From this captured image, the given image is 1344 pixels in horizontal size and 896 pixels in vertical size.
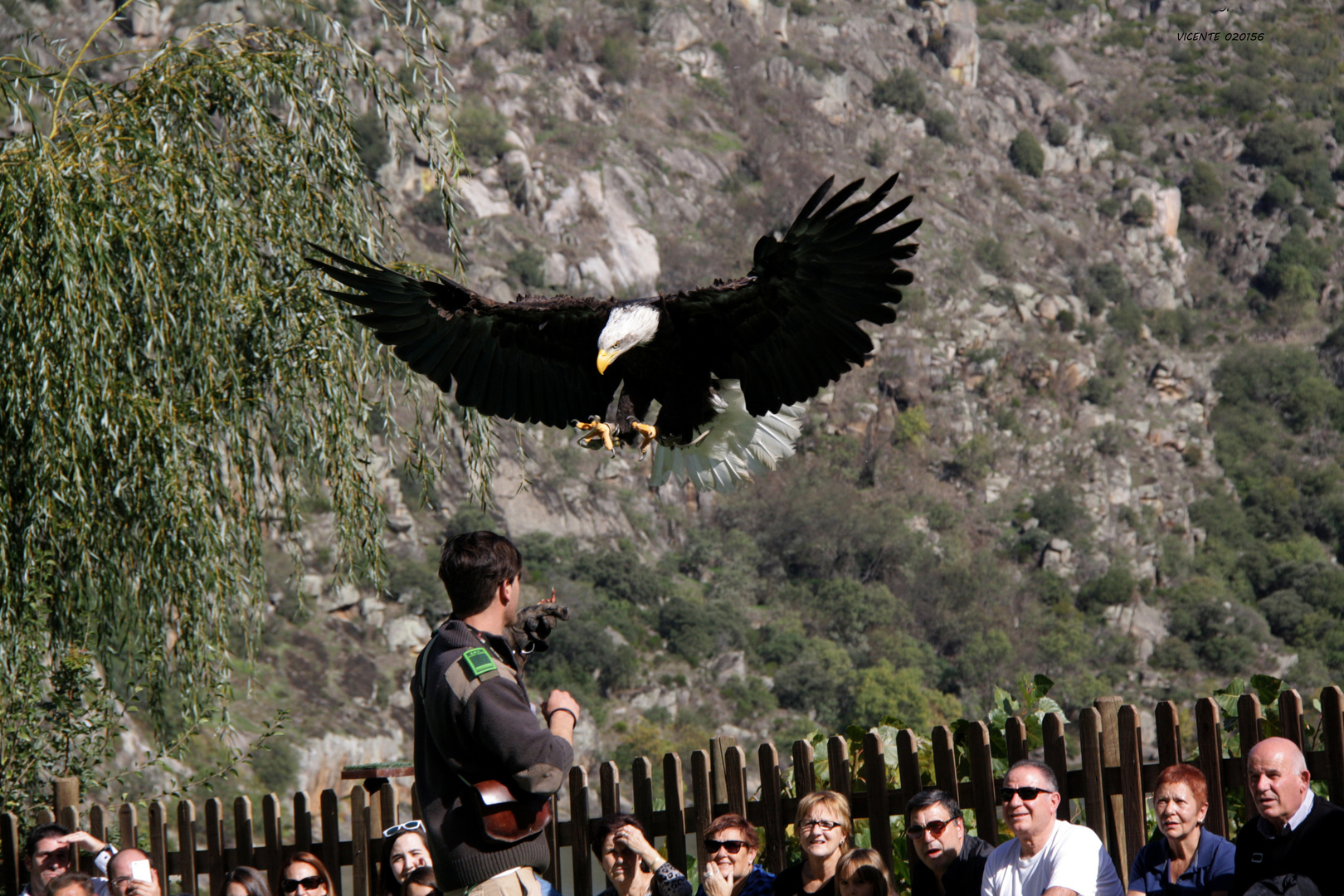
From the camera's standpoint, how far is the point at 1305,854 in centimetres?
295

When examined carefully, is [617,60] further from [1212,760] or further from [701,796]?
[1212,760]

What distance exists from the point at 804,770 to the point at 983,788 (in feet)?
2.05

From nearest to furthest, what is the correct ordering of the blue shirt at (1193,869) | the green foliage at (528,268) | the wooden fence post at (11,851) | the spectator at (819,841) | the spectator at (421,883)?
the blue shirt at (1193,869) → the spectator at (819,841) → the spectator at (421,883) → the wooden fence post at (11,851) → the green foliage at (528,268)

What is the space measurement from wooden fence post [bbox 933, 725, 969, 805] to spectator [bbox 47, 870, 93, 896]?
8.54ft

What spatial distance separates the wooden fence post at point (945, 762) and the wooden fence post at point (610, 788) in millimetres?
1066

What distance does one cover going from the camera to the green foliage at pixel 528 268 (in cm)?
5203

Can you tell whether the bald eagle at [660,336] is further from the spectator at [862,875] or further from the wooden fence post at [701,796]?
the spectator at [862,875]

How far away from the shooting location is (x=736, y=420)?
5301 millimetres

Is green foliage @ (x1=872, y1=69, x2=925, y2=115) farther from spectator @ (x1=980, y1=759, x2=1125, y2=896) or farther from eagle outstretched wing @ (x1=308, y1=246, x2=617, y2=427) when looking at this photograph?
spectator @ (x1=980, y1=759, x2=1125, y2=896)

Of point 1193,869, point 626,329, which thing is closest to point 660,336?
point 626,329

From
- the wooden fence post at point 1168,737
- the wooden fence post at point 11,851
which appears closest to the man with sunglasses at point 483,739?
the wooden fence post at point 1168,737

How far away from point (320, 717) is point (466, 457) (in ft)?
103

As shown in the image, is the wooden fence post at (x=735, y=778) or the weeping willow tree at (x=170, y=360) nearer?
the wooden fence post at (x=735, y=778)

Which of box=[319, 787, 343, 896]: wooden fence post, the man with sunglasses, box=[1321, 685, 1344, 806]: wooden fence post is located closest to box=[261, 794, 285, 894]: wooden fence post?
box=[319, 787, 343, 896]: wooden fence post
